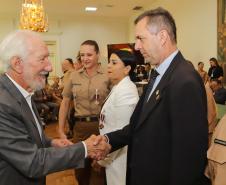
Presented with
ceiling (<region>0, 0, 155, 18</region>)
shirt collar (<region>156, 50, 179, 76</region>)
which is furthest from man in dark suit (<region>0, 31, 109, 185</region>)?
ceiling (<region>0, 0, 155, 18</region>)

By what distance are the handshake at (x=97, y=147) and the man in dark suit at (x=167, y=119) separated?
0.22 meters

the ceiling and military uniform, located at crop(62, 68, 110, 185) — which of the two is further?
the ceiling

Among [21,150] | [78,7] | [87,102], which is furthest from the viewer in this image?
[78,7]

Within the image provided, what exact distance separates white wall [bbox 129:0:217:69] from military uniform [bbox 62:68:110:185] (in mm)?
4932

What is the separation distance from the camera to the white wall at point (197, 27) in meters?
7.19

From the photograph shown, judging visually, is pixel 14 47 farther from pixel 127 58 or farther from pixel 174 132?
pixel 127 58

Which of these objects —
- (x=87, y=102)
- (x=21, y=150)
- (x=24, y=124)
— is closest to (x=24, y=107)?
(x=24, y=124)

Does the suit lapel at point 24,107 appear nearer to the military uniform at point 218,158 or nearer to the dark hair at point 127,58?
the military uniform at point 218,158

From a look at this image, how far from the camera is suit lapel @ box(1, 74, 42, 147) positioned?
148 cm

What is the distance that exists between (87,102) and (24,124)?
4.96 ft

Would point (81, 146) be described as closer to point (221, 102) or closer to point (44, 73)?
point (44, 73)

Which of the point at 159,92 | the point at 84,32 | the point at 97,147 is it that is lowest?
the point at 97,147

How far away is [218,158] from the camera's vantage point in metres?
1.41

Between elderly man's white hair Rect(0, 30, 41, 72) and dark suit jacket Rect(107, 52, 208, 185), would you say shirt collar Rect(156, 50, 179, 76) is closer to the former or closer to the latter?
dark suit jacket Rect(107, 52, 208, 185)
